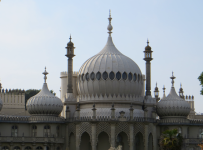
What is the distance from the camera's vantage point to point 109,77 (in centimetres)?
7612

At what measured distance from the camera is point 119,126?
72.9 meters

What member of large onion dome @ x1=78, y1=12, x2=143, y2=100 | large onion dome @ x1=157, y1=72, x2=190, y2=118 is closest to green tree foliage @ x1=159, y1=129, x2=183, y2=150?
large onion dome @ x1=157, y1=72, x2=190, y2=118

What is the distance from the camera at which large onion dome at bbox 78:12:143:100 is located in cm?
7612

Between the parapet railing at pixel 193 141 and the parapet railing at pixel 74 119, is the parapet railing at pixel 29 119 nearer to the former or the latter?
the parapet railing at pixel 74 119

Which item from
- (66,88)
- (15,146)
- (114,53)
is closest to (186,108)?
(114,53)

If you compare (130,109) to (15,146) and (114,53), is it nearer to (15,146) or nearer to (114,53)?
(114,53)

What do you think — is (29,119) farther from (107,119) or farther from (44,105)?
(107,119)

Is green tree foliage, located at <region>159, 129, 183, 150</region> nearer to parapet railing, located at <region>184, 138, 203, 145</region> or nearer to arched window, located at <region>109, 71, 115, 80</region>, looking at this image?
parapet railing, located at <region>184, 138, 203, 145</region>

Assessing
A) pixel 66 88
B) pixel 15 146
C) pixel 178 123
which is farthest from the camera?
pixel 66 88

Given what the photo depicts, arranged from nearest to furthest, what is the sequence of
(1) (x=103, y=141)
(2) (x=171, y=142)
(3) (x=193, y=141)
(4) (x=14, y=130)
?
(2) (x=171, y=142), (1) (x=103, y=141), (4) (x=14, y=130), (3) (x=193, y=141)

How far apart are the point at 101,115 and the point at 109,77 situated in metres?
6.03

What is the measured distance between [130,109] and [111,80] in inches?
229

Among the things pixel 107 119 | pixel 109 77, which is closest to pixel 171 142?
pixel 107 119

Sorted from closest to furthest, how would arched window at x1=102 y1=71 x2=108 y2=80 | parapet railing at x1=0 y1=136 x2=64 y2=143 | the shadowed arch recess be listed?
parapet railing at x1=0 y1=136 x2=64 y2=143 → the shadowed arch recess → arched window at x1=102 y1=71 x2=108 y2=80
